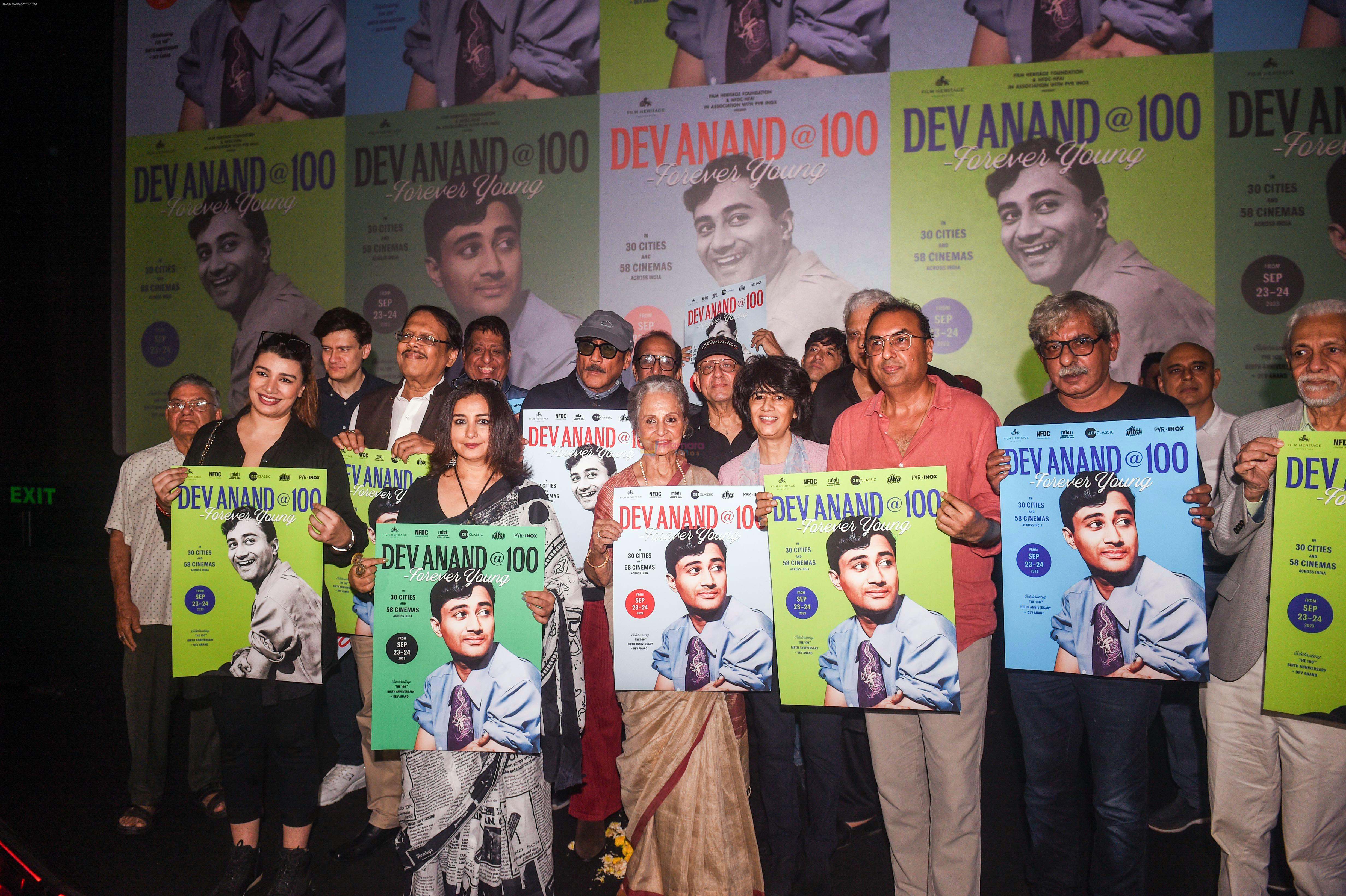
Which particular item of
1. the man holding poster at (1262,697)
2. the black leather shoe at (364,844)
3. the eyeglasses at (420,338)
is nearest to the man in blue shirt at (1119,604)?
the man holding poster at (1262,697)

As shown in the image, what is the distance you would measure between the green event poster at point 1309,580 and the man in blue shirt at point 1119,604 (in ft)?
0.73

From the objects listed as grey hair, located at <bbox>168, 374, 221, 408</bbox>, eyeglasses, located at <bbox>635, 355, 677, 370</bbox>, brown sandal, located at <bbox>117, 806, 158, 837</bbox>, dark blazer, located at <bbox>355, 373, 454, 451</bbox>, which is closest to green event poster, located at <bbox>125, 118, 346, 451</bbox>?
grey hair, located at <bbox>168, 374, 221, 408</bbox>

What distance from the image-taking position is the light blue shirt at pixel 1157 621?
2160 mm

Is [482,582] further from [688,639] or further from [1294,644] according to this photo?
[1294,644]

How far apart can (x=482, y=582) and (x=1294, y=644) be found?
93.6 inches

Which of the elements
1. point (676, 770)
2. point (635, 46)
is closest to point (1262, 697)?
point (676, 770)

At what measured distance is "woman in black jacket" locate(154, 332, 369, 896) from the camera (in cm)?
257

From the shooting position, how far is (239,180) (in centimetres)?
607

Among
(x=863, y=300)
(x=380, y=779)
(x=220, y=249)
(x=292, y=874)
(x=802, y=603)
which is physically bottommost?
(x=292, y=874)

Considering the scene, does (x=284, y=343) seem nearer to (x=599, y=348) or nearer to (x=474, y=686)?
(x=599, y=348)

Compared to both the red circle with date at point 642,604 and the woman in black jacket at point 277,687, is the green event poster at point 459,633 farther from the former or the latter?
the woman in black jacket at point 277,687

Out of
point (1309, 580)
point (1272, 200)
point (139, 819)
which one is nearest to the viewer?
point (1309, 580)

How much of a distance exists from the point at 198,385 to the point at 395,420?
3.32ft

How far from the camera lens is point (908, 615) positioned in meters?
2.22
